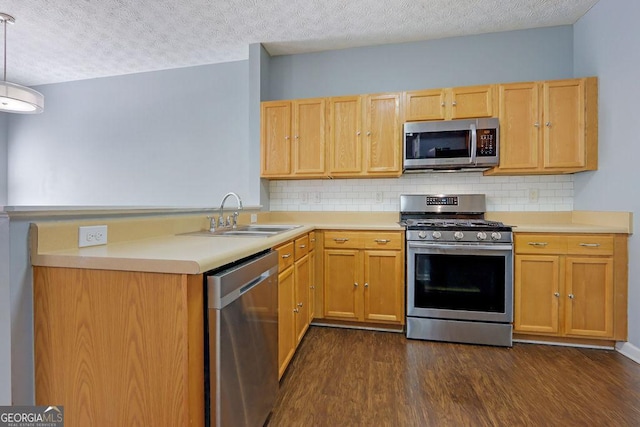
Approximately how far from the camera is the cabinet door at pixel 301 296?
212cm

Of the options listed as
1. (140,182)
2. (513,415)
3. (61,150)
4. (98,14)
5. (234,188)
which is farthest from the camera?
(61,150)

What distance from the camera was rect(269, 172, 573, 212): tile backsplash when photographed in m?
2.84

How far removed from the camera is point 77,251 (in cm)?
112

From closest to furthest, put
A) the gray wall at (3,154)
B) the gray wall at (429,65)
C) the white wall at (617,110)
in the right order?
the white wall at (617,110), the gray wall at (429,65), the gray wall at (3,154)

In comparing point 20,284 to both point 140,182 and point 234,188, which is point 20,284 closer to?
point 234,188

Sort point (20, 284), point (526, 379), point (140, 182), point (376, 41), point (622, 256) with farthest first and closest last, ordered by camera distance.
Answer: point (140, 182) < point (376, 41) < point (622, 256) < point (526, 379) < point (20, 284)

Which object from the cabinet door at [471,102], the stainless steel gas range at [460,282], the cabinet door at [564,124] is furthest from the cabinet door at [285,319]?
the cabinet door at [564,124]

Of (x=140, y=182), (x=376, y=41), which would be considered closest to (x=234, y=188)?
(x=140, y=182)

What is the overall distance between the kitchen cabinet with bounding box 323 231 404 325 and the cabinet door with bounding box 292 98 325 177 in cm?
75

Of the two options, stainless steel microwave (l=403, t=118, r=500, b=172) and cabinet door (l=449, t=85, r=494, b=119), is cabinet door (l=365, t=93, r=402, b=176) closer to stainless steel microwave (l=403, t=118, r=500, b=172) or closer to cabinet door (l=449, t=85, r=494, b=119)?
stainless steel microwave (l=403, t=118, r=500, b=172)

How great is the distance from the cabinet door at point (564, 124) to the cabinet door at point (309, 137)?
1.97m

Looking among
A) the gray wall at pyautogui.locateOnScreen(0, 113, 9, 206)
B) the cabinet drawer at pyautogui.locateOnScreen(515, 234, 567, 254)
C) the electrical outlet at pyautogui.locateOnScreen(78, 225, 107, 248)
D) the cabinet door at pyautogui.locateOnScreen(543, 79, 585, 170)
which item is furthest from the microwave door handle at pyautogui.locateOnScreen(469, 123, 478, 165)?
the gray wall at pyautogui.locateOnScreen(0, 113, 9, 206)

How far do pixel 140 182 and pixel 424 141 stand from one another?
3.41m

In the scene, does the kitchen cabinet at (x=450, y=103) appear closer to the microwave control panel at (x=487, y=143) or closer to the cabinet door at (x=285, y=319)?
the microwave control panel at (x=487, y=143)
